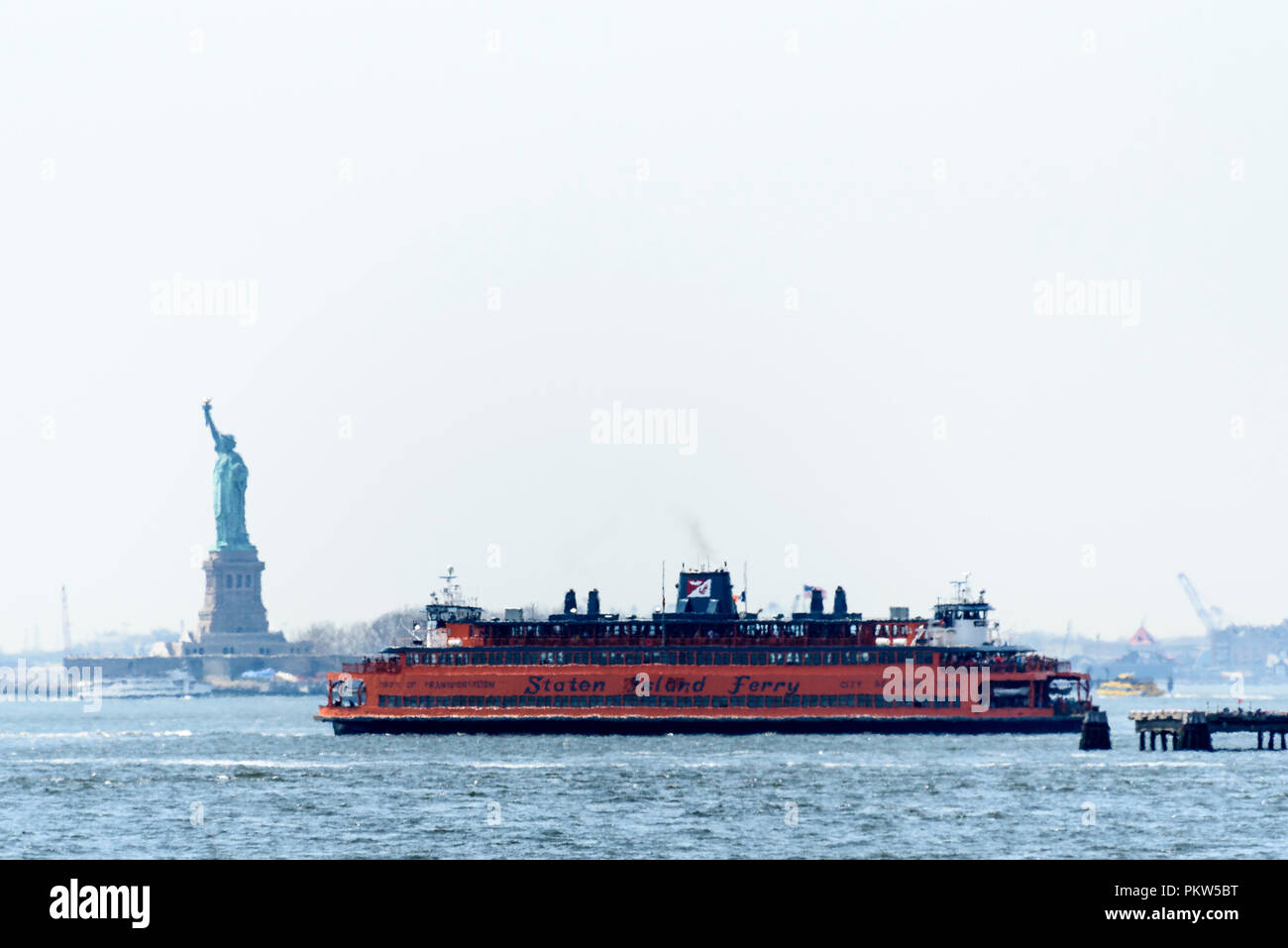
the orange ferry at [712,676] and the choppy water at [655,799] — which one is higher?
the orange ferry at [712,676]

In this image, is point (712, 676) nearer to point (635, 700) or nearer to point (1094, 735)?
point (635, 700)

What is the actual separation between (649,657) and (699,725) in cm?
492

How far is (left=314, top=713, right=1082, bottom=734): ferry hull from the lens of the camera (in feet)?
339

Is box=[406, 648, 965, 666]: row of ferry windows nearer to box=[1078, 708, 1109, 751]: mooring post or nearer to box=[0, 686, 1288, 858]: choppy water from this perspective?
box=[0, 686, 1288, 858]: choppy water

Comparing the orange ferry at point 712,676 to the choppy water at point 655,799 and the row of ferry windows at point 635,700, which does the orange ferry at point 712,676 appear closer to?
the row of ferry windows at point 635,700

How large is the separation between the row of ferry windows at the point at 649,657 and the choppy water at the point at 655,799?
15.0 feet

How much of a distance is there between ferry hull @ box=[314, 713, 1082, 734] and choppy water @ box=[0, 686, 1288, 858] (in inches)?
33.9

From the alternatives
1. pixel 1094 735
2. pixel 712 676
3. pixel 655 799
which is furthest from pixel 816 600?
pixel 655 799

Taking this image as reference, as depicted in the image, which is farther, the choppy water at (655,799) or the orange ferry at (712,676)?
the orange ferry at (712,676)

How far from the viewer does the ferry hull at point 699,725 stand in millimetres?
103188

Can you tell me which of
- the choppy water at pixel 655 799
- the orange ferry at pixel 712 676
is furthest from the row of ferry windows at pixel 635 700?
the choppy water at pixel 655 799

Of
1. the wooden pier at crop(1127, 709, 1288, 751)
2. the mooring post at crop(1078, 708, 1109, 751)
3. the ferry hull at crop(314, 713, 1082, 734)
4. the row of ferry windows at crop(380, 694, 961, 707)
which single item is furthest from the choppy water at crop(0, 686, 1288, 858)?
the row of ferry windows at crop(380, 694, 961, 707)
